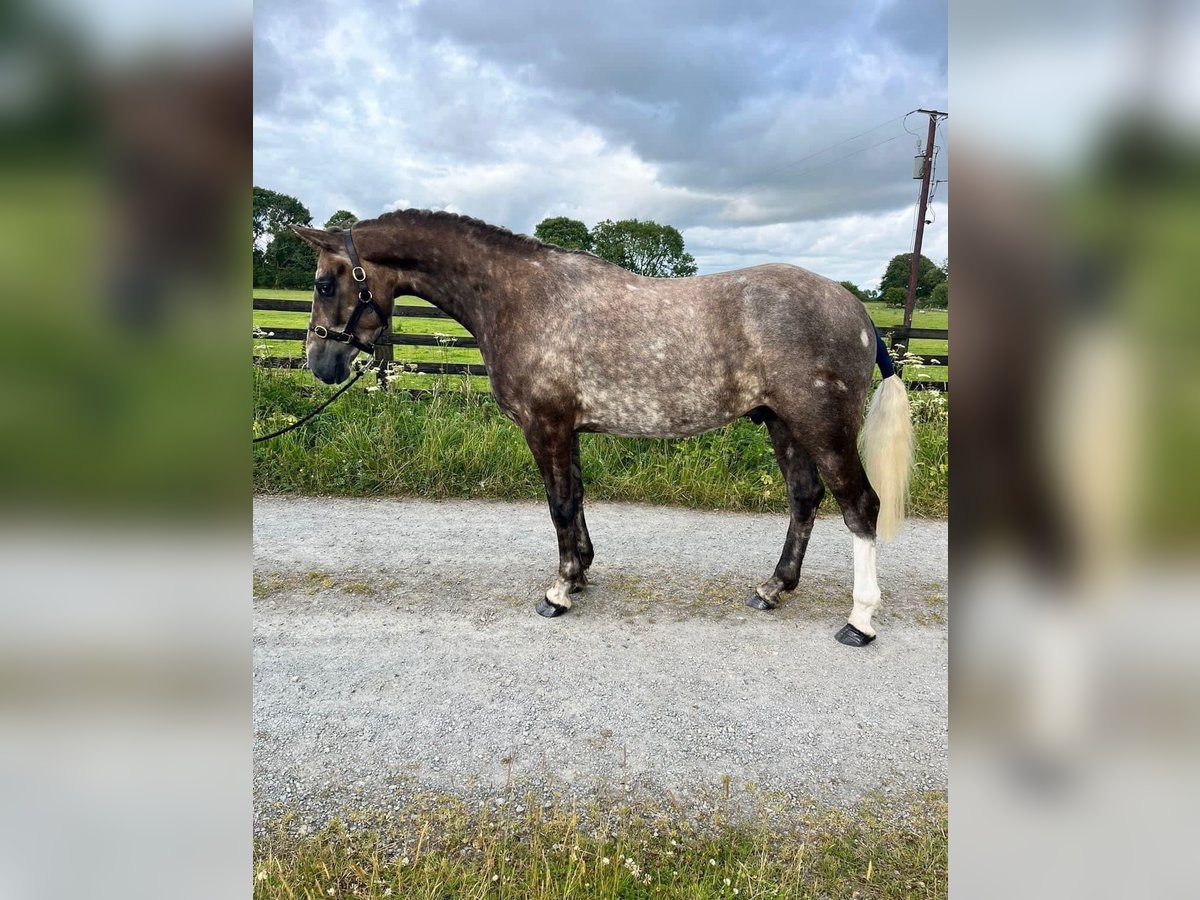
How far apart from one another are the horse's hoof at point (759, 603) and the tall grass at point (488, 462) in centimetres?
201

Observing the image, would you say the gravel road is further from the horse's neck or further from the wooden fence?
the wooden fence

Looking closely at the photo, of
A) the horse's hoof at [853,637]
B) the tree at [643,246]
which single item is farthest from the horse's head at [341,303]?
the tree at [643,246]

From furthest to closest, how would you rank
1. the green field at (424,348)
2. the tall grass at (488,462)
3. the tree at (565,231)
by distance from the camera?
the tree at (565,231) → the green field at (424,348) → the tall grass at (488,462)

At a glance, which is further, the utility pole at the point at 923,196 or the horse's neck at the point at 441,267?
the horse's neck at the point at 441,267

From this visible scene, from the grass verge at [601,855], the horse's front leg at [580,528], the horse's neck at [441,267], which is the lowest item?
the grass verge at [601,855]

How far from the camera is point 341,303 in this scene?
3559 mm

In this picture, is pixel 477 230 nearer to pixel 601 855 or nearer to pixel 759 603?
pixel 759 603

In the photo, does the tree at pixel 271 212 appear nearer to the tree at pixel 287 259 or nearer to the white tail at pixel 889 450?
the tree at pixel 287 259

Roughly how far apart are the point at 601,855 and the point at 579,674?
1.08 metres

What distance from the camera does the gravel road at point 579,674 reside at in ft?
7.41

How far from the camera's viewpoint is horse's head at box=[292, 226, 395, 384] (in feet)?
11.5
